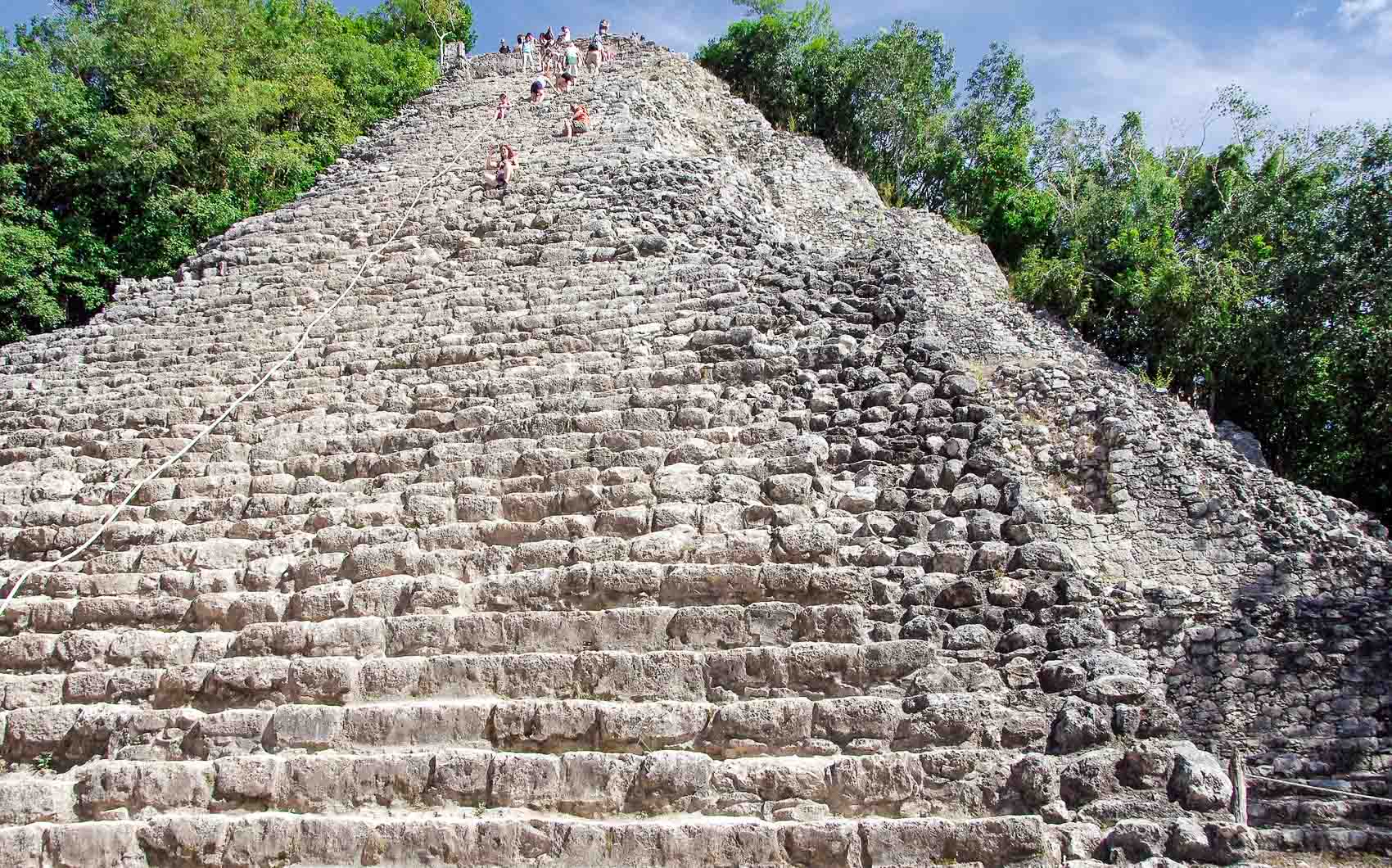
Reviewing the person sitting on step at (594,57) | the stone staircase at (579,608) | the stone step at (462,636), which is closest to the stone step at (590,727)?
the stone staircase at (579,608)

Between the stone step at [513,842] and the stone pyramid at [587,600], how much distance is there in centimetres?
1

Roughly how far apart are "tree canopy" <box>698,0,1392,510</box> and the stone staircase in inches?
375

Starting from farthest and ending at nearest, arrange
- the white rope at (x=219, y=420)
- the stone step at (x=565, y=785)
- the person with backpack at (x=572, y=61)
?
1. the person with backpack at (x=572, y=61)
2. the white rope at (x=219, y=420)
3. the stone step at (x=565, y=785)

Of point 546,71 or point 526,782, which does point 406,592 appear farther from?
point 546,71

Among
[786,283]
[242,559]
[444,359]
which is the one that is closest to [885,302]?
[786,283]

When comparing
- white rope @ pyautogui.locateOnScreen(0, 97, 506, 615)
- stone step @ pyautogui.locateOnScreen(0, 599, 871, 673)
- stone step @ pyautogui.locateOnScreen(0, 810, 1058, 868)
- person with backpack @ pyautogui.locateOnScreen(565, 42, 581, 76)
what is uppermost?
person with backpack @ pyautogui.locateOnScreen(565, 42, 581, 76)

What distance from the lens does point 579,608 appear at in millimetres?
3818

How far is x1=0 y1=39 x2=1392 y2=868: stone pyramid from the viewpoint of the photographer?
3.14 m

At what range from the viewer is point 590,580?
3.85m

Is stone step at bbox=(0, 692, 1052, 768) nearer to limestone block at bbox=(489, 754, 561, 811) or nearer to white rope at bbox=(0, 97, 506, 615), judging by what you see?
limestone block at bbox=(489, 754, 561, 811)

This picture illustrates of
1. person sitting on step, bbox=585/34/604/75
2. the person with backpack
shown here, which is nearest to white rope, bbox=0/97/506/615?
the person with backpack

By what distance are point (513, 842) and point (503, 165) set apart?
24.9 feet

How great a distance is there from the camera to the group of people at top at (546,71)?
9.32 metres

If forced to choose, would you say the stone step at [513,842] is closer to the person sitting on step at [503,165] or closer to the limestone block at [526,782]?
the limestone block at [526,782]
